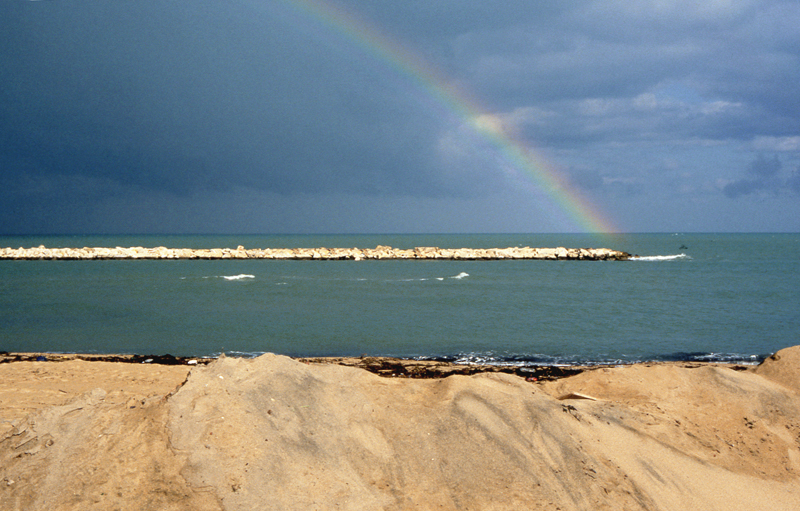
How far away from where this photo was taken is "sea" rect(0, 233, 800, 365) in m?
17.3

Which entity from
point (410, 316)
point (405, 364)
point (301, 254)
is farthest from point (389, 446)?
point (301, 254)

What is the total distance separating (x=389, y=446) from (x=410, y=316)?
16.1 metres

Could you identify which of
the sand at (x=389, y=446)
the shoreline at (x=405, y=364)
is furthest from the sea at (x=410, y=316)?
the sand at (x=389, y=446)

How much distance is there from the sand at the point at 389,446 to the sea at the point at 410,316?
23.7ft

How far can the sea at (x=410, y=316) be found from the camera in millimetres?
17266

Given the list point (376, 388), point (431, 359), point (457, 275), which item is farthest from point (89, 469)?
point (457, 275)

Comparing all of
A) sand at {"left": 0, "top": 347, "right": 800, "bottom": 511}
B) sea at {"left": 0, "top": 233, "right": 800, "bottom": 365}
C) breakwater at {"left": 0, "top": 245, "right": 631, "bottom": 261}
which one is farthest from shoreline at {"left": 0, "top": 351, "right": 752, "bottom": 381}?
breakwater at {"left": 0, "top": 245, "right": 631, "bottom": 261}

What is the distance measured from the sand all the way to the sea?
7215 millimetres

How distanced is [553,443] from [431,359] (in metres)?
8.51

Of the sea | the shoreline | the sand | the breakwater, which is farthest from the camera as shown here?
the breakwater

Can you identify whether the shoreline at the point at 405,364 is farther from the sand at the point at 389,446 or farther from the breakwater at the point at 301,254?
the breakwater at the point at 301,254

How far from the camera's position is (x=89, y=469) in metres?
6.27

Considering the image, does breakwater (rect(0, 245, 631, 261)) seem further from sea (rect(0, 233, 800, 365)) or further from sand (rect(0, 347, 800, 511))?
sand (rect(0, 347, 800, 511))

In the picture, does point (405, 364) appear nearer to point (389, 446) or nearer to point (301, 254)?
point (389, 446)
